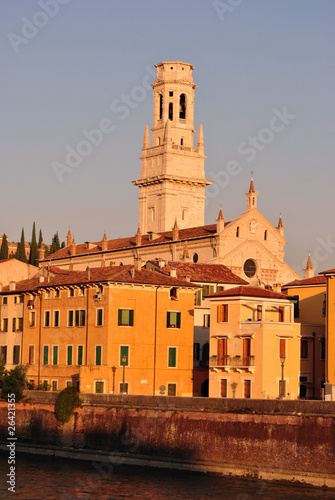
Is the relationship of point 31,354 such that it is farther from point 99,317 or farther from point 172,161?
point 172,161

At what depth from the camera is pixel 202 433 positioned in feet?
158

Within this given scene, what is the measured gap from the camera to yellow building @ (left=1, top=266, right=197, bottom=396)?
2344 inches

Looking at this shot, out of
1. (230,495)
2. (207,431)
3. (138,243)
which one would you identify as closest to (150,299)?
(207,431)

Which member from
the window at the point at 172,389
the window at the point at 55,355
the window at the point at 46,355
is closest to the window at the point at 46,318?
the window at the point at 46,355

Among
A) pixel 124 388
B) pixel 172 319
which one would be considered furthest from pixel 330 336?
pixel 124 388

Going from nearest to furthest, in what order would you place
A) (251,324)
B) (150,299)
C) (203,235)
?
(251,324) < (150,299) < (203,235)

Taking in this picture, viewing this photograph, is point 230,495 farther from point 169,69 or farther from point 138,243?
point 169,69

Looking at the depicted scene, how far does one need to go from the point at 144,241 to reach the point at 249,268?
46.3 feet

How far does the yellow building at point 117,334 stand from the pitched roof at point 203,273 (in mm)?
8387

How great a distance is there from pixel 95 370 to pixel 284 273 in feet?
162

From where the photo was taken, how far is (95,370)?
191 feet

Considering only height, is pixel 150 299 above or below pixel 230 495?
above

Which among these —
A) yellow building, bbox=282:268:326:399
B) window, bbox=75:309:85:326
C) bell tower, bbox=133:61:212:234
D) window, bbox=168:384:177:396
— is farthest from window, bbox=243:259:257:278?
window, bbox=168:384:177:396

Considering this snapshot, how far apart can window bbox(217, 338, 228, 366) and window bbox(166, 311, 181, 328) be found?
4.38m
